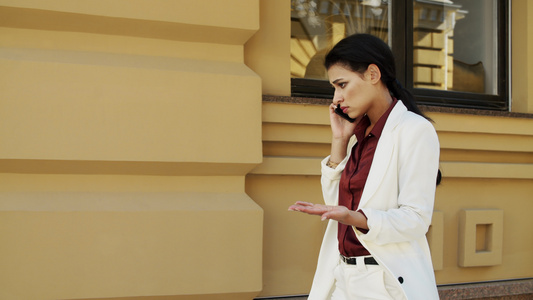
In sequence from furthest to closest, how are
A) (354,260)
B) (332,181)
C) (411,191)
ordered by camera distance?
(332,181), (354,260), (411,191)

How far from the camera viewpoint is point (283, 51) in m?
3.37

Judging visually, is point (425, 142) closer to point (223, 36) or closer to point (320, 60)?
point (223, 36)

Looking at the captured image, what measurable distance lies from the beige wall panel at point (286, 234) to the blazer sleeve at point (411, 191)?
1.47 metres

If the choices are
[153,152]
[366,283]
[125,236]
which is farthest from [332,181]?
[125,236]

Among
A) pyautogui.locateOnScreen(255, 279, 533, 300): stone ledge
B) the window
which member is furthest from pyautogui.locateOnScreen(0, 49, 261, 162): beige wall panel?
pyautogui.locateOnScreen(255, 279, 533, 300): stone ledge

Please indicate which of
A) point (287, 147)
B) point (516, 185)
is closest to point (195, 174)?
point (287, 147)

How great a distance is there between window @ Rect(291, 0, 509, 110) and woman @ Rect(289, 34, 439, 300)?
1.57 metres

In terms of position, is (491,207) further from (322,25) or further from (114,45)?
(114,45)

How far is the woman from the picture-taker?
1784 millimetres

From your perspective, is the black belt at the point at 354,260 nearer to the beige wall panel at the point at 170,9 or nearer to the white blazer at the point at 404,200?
the white blazer at the point at 404,200

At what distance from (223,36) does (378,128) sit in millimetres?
1406

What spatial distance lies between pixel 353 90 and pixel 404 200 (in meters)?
0.46

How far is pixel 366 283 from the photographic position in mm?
1890

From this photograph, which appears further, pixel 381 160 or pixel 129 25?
pixel 129 25
